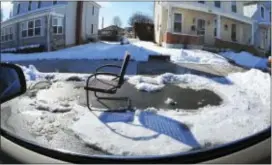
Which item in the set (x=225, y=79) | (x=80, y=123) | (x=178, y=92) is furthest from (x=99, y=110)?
(x=225, y=79)

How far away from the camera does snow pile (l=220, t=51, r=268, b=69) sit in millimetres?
767

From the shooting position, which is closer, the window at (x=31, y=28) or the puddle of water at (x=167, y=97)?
the puddle of water at (x=167, y=97)

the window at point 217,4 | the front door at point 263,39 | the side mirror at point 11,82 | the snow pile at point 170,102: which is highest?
the window at point 217,4

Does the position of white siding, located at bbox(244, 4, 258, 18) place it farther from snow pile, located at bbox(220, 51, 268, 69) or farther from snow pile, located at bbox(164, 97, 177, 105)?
snow pile, located at bbox(164, 97, 177, 105)

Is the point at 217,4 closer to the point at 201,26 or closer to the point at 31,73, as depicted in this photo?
the point at 201,26

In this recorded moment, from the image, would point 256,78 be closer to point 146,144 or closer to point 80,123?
point 146,144

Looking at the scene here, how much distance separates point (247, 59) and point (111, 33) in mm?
289

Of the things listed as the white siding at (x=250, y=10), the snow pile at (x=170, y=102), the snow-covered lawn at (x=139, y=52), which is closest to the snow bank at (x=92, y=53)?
the snow-covered lawn at (x=139, y=52)

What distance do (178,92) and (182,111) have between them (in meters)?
0.04

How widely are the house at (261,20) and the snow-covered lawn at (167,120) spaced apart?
0.23 feet

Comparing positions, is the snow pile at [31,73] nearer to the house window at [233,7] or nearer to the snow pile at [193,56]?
the snow pile at [193,56]

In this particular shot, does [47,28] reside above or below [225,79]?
above

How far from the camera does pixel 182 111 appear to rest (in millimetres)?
746

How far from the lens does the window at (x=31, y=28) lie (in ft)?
2.88
